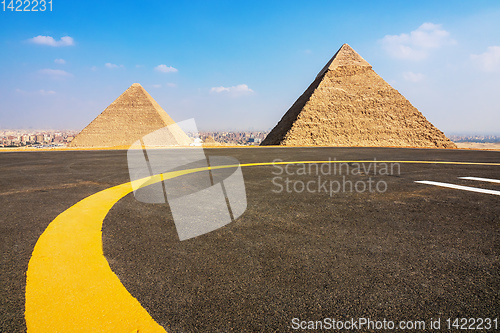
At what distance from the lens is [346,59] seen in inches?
2205

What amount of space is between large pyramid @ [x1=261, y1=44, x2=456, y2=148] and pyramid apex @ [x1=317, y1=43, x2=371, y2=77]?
2303 millimetres

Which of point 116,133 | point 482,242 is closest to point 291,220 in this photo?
point 482,242

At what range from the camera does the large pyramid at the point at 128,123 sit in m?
65.1

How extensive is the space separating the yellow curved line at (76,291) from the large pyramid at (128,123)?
216 ft

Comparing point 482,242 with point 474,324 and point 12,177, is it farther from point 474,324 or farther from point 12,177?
point 12,177

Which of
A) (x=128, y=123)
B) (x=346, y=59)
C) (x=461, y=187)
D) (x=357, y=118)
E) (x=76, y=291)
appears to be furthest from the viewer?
(x=128, y=123)

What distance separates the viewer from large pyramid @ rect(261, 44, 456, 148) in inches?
1624

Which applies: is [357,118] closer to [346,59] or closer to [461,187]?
[346,59]

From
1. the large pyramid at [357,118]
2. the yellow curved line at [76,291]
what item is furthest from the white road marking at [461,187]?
the large pyramid at [357,118]

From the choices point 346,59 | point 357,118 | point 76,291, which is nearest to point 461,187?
point 76,291

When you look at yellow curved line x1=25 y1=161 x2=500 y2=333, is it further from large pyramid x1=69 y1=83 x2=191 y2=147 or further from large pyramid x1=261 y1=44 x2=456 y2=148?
large pyramid x1=69 y1=83 x2=191 y2=147

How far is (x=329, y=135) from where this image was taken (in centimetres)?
4203

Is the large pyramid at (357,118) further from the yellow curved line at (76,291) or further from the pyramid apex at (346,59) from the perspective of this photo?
the yellow curved line at (76,291)

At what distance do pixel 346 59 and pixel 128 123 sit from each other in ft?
192
